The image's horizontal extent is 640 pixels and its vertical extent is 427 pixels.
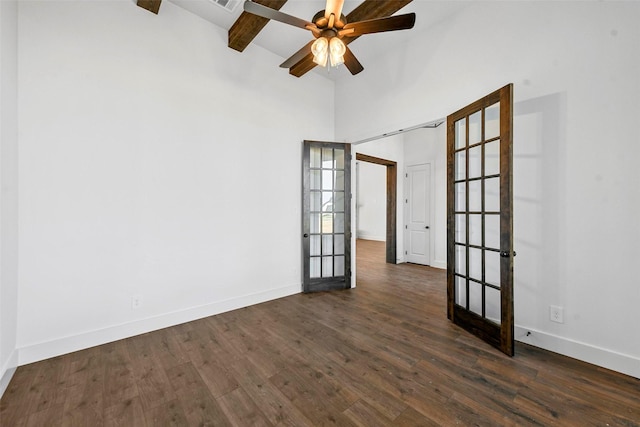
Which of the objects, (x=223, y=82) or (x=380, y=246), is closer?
(x=223, y=82)

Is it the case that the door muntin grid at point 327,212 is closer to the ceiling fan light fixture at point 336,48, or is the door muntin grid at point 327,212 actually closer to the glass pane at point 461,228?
the glass pane at point 461,228

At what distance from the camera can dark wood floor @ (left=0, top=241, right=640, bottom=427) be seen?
157 cm

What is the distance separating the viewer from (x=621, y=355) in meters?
1.96

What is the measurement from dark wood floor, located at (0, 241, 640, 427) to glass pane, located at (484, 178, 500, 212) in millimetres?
1299

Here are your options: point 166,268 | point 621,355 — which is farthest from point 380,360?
point 166,268

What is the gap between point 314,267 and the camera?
405 cm

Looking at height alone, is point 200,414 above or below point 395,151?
below

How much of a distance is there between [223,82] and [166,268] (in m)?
2.34

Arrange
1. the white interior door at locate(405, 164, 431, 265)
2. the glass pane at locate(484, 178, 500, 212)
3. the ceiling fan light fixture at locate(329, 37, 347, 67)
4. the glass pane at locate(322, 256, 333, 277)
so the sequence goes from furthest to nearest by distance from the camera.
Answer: the white interior door at locate(405, 164, 431, 265) → the glass pane at locate(322, 256, 333, 277) → the glass pane at locate(484, 178, 500, 212) → the ceiling fan light fixture at locate(329, 37, 347, 67)

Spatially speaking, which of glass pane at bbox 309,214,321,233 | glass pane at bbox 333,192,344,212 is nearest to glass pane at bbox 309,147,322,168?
glass pane at bbox 333,192,344,212

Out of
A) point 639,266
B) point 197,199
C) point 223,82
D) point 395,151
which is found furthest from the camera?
Result: point 395,151

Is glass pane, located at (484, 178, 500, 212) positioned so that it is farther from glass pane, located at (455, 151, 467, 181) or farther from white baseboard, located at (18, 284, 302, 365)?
white baseboard, located at (18, 284, 302, 365)

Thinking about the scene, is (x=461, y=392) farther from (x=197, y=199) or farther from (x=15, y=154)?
(x=15, y=154)

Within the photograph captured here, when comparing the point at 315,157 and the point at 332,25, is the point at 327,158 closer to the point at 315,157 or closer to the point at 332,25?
the point at 315,157
